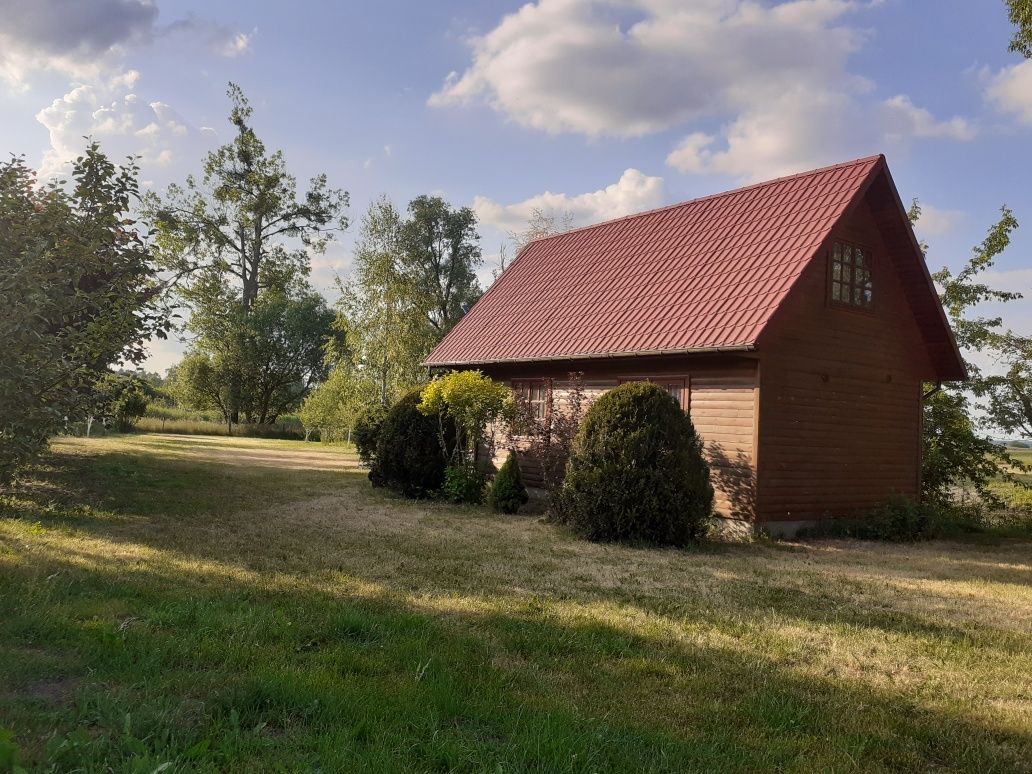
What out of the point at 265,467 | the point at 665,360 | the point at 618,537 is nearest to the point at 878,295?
the point at 665,360

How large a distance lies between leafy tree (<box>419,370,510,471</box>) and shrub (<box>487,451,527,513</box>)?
49.5 inches

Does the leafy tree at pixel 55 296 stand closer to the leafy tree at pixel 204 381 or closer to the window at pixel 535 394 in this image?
the window at pixel 535 394

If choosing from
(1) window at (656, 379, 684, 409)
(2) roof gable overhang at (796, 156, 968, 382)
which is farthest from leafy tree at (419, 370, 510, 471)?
(2) roof gable overhang at (796, 156, 968, 382)

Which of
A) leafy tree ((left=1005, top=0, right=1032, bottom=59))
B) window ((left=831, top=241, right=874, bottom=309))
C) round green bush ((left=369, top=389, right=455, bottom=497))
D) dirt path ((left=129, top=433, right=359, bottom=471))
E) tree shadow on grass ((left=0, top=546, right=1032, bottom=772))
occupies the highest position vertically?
leafy tree ((left=1005, top=0, right=1032, bottom=59))

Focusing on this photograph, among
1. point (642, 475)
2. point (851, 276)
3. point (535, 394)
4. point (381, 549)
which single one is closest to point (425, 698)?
point (381, 549)

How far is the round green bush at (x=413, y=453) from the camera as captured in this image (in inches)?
622

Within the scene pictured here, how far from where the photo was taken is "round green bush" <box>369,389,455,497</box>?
15805 mm

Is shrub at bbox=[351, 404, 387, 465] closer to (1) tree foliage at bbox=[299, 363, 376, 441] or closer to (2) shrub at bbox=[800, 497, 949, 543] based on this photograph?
(2) shrub at bbox=[800, 497, 949, 543]

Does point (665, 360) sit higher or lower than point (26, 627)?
higher

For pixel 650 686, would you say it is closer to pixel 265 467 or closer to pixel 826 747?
pixel 826 747

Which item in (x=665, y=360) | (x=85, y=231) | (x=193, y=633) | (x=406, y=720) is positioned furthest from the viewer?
(x=665, y=360)

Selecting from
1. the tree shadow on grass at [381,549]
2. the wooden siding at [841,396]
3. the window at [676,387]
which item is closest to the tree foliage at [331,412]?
the tree shadow on grass at [381,549]

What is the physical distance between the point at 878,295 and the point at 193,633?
45.8 ft

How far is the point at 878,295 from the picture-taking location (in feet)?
48.0
